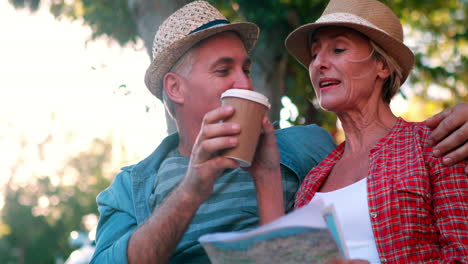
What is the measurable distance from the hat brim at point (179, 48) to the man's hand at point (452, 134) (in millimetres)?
1400

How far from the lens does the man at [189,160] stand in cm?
293

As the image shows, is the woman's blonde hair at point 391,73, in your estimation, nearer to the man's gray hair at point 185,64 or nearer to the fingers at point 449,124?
the fingers at point 449,124

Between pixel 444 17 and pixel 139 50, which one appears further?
pixel 444 17

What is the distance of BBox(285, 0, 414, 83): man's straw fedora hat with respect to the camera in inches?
117

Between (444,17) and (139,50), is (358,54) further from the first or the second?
(444,17)

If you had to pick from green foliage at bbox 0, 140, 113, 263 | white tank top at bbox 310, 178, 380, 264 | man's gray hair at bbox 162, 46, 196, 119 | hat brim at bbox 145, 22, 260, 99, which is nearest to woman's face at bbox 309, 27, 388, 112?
white tank top at bbox 310, 178, 380, 264

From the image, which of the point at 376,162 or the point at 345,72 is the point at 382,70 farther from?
the point at 376,162

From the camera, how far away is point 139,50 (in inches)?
216

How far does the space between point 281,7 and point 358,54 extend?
316 cm

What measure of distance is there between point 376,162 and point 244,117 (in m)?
0.83

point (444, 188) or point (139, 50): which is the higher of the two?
point (139, 50)

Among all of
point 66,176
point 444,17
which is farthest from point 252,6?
point 66,176

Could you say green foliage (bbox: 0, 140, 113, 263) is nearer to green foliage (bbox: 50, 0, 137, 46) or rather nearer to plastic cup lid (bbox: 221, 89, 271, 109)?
green foliage (bbox: 50, 0, 137, 46)

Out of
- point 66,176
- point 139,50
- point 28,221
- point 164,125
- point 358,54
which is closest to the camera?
point 358,54
